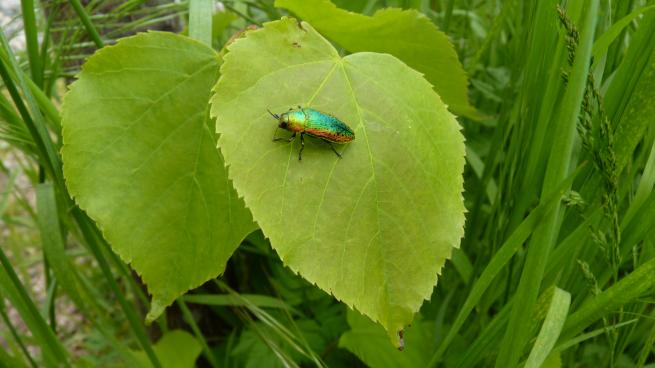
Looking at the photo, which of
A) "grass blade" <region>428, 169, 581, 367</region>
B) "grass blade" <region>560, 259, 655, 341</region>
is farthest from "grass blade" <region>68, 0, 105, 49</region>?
"grass blade" <region>560, 259, 655, 341</region>

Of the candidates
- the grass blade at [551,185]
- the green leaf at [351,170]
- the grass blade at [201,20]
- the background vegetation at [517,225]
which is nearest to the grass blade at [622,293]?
the background vegetation at [517,225]

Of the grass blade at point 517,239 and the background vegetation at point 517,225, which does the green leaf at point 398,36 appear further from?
the grass blade at point 517,239

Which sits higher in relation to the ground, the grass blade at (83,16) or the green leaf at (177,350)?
the grass blade at (83,16)

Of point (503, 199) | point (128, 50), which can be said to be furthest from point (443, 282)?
point (128, 50)

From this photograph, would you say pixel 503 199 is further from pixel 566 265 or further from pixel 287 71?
pixel 287 71

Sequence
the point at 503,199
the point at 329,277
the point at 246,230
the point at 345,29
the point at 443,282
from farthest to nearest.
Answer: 1. the point at 443,282
2. the point at 503,199
3. the point at 345,29
4. the point at 246,230
5. the point at 329,277
